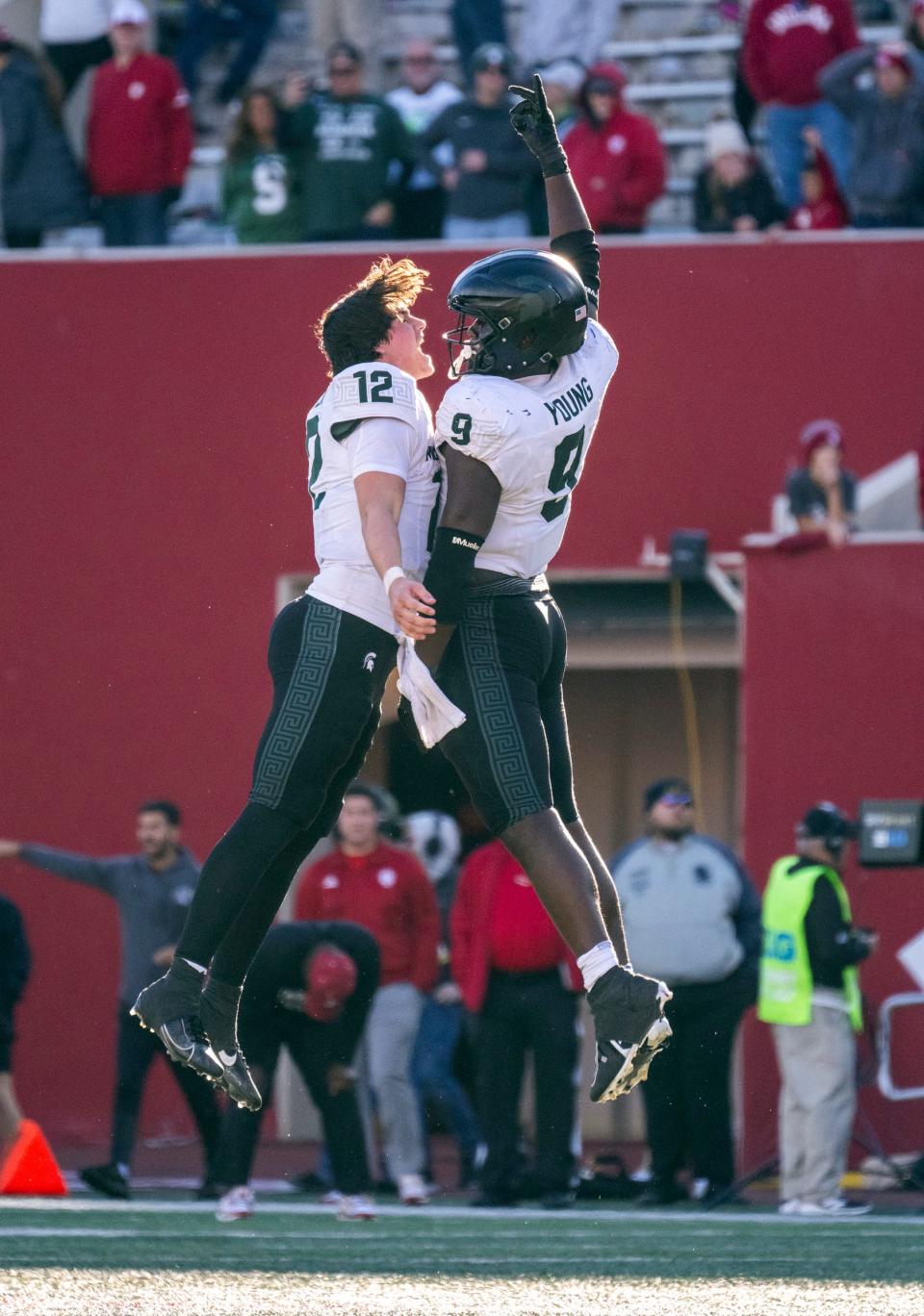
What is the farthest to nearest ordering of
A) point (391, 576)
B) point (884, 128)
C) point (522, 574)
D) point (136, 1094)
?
point (884, 128), point (136, 1094), point (522, 574), point (391, 576)

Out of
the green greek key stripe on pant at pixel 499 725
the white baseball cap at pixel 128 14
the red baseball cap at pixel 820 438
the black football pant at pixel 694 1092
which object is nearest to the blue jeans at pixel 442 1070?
the black football pant at pixel 694 1092

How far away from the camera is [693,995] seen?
9461mm

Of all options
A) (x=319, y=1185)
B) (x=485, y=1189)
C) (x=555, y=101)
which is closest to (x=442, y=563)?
(x=485, y=1189)

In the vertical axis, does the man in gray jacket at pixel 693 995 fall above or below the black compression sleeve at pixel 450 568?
below

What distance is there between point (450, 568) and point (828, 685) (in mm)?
5718

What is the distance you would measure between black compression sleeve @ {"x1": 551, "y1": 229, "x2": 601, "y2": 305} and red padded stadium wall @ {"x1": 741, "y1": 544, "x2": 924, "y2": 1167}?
4.92 m

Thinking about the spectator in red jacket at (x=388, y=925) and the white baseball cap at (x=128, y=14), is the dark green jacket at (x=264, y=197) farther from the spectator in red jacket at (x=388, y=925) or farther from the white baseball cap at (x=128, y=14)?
the spectator in red jacket at (x=388, y=925)

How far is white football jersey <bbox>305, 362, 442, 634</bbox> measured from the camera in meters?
5.34

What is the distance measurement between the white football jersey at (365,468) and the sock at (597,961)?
Answer: 840 mm

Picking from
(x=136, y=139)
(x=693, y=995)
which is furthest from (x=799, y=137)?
(x=693, y=995)

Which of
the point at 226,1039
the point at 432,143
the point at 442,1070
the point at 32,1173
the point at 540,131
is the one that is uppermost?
the point at 432,143

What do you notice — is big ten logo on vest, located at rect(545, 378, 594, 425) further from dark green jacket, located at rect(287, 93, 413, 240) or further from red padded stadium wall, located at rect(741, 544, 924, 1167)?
dark green jacket, located at rect(287, 93, 413, 240)

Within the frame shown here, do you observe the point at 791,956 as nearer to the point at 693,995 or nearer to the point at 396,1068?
the point at 693,995

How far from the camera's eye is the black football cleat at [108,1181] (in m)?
9.26
